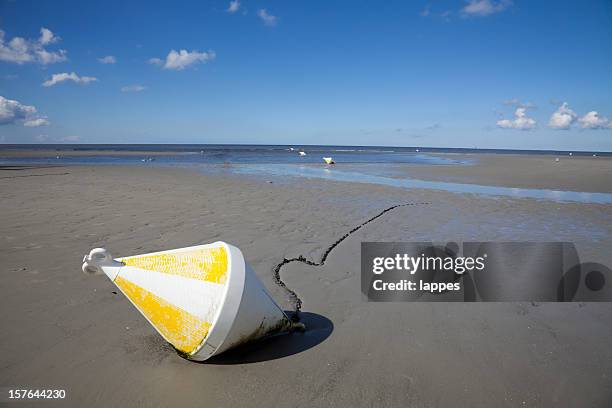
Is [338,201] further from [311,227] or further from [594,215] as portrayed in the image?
[594,215]

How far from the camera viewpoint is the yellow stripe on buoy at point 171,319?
2.78m

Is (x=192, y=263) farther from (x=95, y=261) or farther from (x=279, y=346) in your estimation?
(x=279, y=346)

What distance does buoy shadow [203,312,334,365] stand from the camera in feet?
10.1

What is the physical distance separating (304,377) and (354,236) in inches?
184

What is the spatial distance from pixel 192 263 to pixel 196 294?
11.3 inches

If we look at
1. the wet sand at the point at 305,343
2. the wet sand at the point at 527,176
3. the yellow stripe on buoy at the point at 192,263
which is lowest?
the wet sand at the point at 305,343

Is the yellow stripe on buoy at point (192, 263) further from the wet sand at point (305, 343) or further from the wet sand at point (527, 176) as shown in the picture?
the wet sand at point (527, 176)

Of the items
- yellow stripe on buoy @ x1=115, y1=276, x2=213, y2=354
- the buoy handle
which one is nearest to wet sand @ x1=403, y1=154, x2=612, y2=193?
yellow stripe on buoy @ x1=115, y1=276, x2=213, y2=354

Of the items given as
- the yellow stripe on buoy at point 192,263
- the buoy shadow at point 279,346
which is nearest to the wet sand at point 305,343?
the buoy shadow at point 279,346

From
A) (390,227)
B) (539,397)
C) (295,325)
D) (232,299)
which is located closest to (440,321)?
(539,397)

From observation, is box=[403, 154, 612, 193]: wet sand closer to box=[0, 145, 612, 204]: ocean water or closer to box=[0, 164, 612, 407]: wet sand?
box=[0, 145, 612, 204]: ocean water

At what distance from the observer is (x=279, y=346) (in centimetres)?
332

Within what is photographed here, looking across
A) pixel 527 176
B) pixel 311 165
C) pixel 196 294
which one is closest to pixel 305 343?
pixel 196 294

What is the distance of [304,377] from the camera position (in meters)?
2.94
